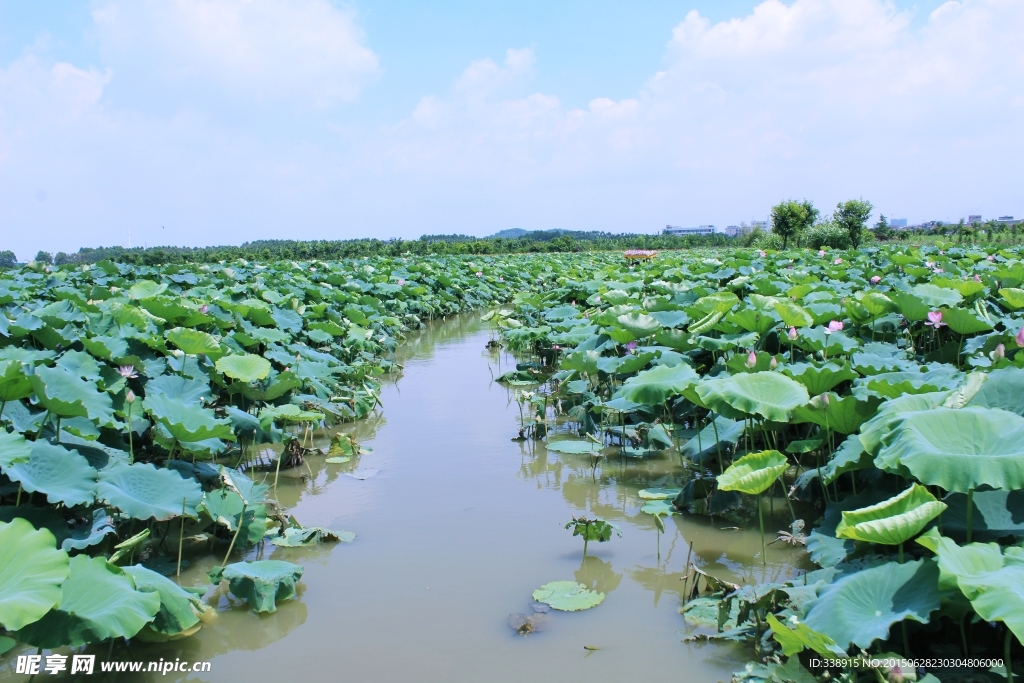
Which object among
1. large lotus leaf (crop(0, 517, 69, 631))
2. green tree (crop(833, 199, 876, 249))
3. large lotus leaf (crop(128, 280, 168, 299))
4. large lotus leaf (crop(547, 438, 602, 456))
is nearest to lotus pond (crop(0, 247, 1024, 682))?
large lotus leaf (crop(0, 517, 69, 631))

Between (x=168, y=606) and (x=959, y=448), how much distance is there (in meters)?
2.51

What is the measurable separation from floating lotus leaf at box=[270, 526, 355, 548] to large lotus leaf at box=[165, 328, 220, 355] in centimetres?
153

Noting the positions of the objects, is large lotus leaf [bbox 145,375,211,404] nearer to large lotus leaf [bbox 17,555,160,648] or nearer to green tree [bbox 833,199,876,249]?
large lotus leaf [bbox 17,555,160,648]

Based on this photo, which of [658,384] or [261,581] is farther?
[658,384]

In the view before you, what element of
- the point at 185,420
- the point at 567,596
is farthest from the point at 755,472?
the point at 185,420

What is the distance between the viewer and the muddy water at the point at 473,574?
2.43 m

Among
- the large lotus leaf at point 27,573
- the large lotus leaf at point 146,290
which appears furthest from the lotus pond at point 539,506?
the large lotus leaf at point 146,290

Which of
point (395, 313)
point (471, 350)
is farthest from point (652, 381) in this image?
point (395, 313)

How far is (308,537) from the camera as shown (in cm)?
339

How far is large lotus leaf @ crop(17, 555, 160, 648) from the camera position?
1.98 m

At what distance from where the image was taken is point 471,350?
1003 centimetres

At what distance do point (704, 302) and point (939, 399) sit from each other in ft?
10.3

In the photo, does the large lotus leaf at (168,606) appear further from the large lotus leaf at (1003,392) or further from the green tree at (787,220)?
the green tree at (787,220)

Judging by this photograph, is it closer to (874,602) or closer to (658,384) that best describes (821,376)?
(658,384)
